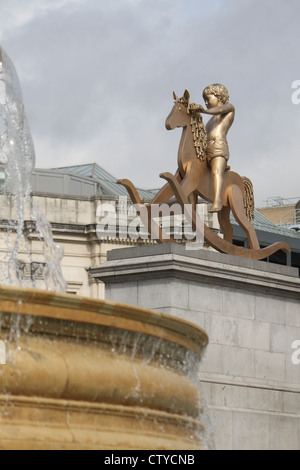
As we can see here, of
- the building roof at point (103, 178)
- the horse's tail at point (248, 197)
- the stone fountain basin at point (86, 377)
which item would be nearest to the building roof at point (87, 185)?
the building roof at point (103, 178)

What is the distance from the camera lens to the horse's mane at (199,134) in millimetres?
18594

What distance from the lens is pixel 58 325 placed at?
8.39 m

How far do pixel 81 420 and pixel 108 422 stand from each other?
264 mm

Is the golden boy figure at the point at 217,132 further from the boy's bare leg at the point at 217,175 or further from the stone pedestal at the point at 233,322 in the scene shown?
the stone pedestal at the point at 233,322

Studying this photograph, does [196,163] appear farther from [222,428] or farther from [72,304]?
[72,304]

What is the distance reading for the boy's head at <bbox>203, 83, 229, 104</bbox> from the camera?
19.0 meters

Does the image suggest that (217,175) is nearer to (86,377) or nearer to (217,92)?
(217,92)

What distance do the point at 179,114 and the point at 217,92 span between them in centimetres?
101

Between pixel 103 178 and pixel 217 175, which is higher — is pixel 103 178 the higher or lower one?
the higher one

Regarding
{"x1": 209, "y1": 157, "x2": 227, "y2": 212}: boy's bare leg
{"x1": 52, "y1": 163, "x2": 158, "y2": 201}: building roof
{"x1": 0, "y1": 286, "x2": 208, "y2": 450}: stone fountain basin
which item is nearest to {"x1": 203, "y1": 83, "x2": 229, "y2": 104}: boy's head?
{"x1": 209, "y1": 157, "x2": 227, "y2": 212}: boy's bare leg

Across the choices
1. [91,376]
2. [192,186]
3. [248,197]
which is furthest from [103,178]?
[91,376]

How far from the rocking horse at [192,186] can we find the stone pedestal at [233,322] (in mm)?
738

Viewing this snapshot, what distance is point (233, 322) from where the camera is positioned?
17.8 metres

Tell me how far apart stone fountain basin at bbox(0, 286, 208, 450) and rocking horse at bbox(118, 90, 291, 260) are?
9.00 m
